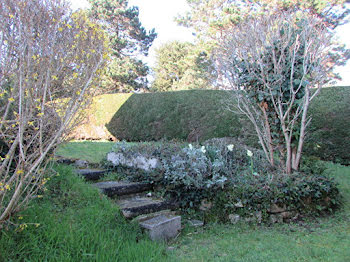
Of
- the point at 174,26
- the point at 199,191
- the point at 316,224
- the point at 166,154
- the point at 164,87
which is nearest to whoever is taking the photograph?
the point at 316,224

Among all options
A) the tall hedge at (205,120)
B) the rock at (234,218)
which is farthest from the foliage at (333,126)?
the rock at (234,218)

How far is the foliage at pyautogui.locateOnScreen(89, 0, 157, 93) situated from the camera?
19.8 meters

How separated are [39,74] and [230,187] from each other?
268 cm

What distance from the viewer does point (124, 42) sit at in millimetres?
20359

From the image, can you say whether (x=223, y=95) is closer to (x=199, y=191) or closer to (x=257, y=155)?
(x=257, y=155)

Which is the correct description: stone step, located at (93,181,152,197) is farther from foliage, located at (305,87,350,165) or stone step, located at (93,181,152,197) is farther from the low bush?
foliage, located at (305,87,350,165)

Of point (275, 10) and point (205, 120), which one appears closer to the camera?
point (205, 120)

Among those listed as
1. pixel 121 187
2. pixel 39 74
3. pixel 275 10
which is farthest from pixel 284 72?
pixel 275 10

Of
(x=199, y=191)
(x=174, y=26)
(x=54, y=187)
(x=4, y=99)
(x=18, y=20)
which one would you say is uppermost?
(x=174, y=26)

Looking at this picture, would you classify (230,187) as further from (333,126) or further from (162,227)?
(333,126)

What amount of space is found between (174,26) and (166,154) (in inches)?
714

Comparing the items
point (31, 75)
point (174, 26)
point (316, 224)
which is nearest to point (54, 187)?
point (31, 75)

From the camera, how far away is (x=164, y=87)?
26.2m

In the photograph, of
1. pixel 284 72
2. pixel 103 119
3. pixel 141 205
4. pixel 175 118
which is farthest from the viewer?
pixel 103 119
